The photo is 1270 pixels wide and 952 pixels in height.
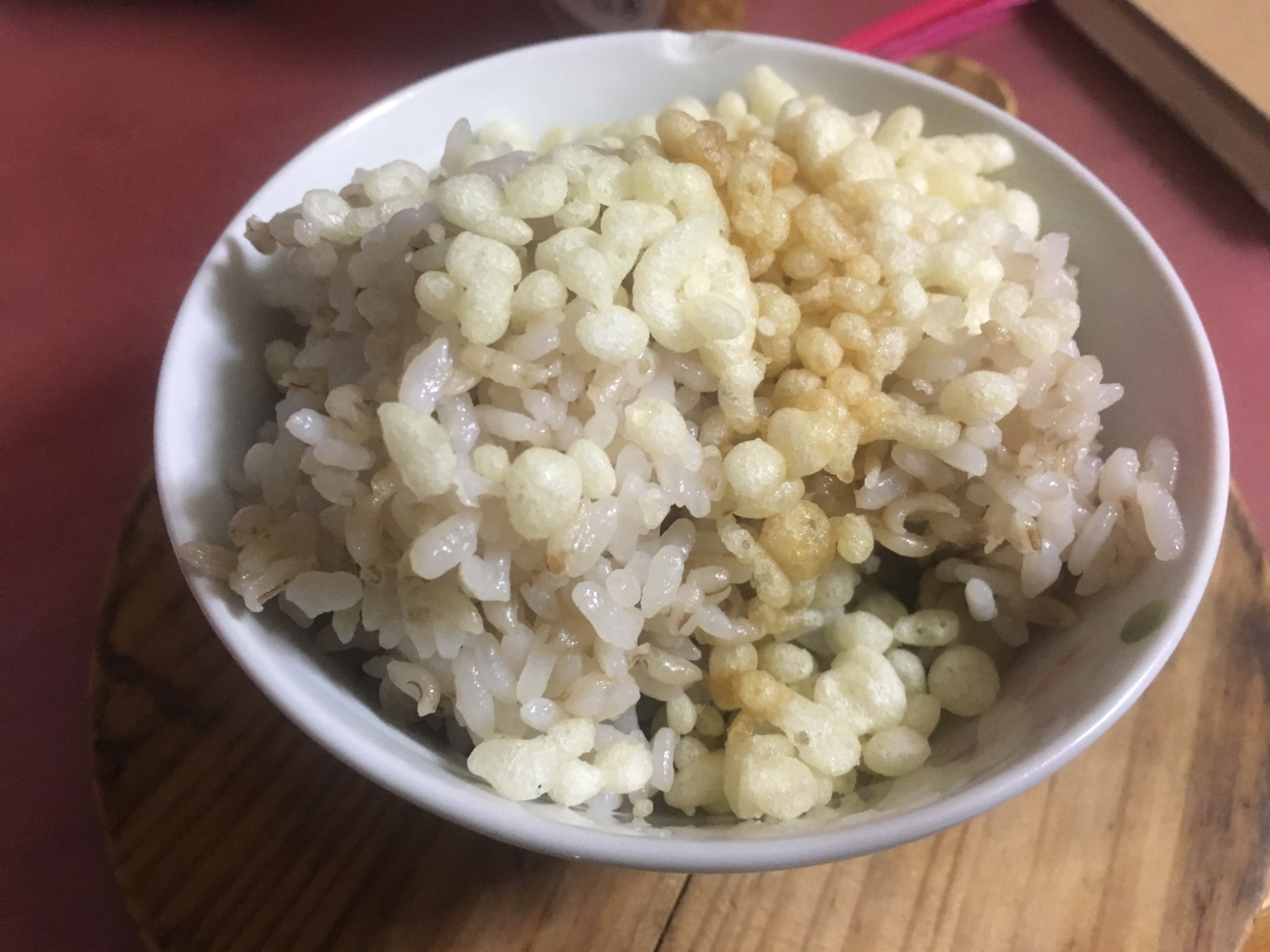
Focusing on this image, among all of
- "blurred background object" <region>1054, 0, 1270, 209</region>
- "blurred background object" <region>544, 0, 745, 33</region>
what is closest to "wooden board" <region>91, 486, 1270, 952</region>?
"blurred background object" <region>1054, 0, 1270, 209</region>

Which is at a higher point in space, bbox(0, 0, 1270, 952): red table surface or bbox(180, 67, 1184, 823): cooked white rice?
bbox(180, 67, 1184, 823): cooked white rice

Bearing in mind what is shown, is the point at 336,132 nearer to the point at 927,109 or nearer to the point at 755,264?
the point at 755,264

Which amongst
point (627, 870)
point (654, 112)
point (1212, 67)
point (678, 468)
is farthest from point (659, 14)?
point (627, 870)

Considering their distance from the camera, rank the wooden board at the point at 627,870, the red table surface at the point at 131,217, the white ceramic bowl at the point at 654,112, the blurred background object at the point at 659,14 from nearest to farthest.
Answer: the white ceramic bowl at the point at 654,112 → the wooden board at the point at 627,870 → the red table surface at the point at 131,217 → the blurred background object at the point at 659,14

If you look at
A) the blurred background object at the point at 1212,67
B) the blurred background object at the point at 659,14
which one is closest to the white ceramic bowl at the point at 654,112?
the blurred background object at the point at 659,14

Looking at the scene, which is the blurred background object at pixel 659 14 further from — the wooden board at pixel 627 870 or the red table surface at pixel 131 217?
the wooden board at pixel 627 870

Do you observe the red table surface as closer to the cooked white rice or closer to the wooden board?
the wooden board

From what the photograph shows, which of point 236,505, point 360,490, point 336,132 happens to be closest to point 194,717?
point 236,505
